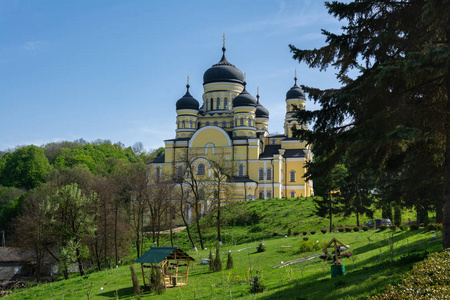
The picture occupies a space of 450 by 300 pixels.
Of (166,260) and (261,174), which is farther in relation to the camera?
(261,174)

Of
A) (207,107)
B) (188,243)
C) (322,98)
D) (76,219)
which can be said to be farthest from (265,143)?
(322,98)

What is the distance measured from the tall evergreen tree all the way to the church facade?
115ft

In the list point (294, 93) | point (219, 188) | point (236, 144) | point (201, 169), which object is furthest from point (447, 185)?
point (294, 93)

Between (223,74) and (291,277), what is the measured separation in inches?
1728

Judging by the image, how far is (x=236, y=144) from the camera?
5112cm

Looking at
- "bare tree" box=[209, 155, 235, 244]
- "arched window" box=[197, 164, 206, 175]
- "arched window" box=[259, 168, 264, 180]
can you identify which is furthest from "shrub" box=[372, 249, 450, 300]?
"arched window" box=[259, 168, 264, 180]

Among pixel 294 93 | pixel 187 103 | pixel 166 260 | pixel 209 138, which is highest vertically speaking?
pixel 294 93

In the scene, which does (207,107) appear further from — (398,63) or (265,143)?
(398,63)

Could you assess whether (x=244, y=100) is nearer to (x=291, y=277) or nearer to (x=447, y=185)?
(x=291, y=277)

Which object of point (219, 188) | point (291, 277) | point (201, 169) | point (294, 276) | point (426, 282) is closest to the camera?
point (426, 282)

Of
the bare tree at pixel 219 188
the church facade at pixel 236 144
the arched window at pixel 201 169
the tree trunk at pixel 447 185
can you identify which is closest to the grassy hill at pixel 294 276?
the tree trunk at pixel 447 185

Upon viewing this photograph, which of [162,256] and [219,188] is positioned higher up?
[219,188]

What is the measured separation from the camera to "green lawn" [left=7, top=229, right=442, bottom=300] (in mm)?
11016

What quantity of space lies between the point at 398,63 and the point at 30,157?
2514 inches
